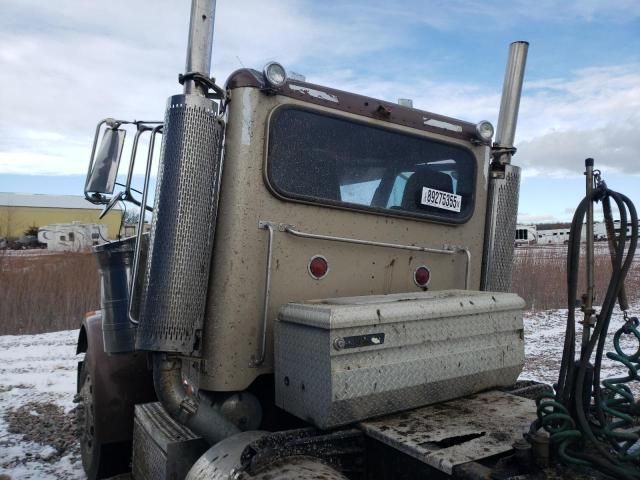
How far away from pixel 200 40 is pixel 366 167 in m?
1.10

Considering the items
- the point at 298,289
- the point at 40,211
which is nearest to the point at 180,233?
the point at 298,289

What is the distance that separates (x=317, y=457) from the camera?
2203 mm

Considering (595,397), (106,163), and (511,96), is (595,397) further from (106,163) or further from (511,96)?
(106,163)

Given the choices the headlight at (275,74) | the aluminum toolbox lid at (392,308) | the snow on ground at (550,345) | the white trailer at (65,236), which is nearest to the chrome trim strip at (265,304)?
the aluminum toolbox lid at (392,308)

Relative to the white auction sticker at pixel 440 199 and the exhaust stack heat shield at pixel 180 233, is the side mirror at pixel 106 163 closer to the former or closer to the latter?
the exhaust stack heat shield at pixel 180 233

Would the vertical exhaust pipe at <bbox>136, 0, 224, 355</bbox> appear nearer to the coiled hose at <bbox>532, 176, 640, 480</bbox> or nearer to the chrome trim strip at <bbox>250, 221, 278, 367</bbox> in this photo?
the chrome trim strip at <bbox>250, 221, 278, 367</bbox>

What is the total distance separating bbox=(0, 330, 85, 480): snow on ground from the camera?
4438 millimetres

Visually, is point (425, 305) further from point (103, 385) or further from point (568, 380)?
point (103, 385)

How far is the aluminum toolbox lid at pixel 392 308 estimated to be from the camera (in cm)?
228

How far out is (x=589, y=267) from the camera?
206 cm

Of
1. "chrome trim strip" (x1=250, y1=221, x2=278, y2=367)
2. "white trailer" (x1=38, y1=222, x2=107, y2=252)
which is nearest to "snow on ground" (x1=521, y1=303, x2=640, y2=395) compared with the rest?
"chrome trim strip" (x1=250, y1=221, x2=278, y2=367)

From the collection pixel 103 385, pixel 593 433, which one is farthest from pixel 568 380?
pixel 103 385

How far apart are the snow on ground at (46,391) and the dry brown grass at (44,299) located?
1207 mm

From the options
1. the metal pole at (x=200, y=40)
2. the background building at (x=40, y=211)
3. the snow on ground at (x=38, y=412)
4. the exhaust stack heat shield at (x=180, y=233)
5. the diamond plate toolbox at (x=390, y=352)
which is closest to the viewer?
the diamond plate toolbox at (x=390, y=352)
